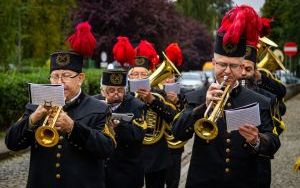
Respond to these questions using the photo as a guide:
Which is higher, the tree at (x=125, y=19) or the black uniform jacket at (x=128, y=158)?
the black uniform jacket at (x=128, y=158)

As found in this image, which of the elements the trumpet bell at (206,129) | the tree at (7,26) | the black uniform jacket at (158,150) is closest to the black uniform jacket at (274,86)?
the black uniform jacket at (158,150)

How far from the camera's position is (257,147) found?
207 inches

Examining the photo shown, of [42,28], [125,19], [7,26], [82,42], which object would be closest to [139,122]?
[82,42]

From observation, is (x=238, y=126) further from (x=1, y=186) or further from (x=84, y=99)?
(x=1, y=186)

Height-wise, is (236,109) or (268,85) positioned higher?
(236,109)

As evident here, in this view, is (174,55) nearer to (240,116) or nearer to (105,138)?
(105,138)

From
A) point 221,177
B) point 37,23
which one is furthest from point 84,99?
point 37,23

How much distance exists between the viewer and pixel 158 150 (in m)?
8.83

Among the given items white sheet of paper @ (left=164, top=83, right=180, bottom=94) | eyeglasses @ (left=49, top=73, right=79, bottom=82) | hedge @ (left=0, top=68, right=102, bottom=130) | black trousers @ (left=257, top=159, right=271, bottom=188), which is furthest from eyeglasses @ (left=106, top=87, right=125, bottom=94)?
hedge @ (left=0, top=68, right=102, bottom=130)

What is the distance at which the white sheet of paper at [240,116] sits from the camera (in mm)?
5074

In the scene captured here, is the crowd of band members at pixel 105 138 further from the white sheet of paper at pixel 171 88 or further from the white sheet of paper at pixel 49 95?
the white sheet of paper at pixel 171 88

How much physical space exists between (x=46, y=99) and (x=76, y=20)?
125ft

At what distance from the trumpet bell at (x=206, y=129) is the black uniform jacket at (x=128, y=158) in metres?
2.08

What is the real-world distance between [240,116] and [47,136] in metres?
1.33
